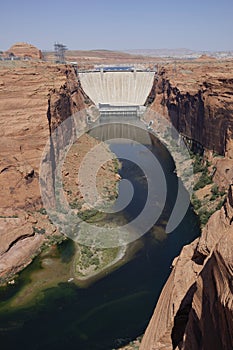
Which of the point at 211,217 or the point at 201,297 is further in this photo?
the point at 211,217

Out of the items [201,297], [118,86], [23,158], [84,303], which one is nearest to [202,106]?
[23,158]

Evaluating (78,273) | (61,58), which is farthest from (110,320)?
(61,58)

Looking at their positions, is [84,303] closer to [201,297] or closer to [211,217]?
[211,217]

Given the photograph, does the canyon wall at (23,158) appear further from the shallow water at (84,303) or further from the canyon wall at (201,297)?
the canyon wall at (201,297)

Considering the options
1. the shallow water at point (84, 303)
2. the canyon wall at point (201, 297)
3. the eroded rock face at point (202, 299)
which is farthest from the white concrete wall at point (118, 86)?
the eroded rock face at point (202, 299)

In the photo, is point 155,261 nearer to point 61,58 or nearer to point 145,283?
point 145,283

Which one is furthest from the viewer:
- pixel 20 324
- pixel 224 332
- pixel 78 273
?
pixel 78 273

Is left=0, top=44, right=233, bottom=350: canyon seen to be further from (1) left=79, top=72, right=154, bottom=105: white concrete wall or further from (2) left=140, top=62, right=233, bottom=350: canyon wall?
(1) left=79, top=72, right=154, bottom=105: white concrete wall
